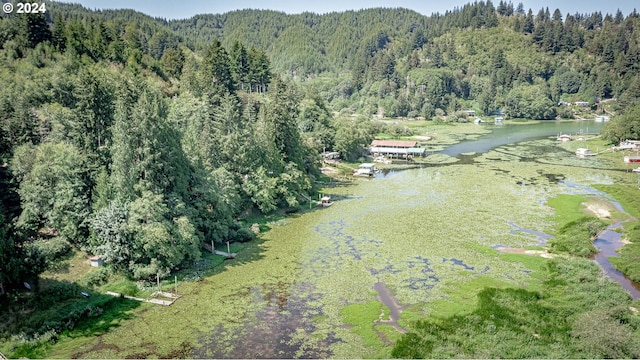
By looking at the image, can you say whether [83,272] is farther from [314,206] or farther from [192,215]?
[314,206]

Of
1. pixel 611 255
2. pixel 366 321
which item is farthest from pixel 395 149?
pixel 366 321

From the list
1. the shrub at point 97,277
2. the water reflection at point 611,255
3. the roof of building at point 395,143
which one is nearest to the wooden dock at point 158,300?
the shrub at point 97,277

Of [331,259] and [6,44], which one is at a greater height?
[6,44]

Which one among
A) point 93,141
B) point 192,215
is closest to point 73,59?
point 93,141

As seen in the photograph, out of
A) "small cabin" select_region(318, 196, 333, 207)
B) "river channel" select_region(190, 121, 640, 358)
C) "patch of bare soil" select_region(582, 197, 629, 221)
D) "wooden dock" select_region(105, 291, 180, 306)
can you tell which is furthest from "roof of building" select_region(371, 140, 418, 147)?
"wooden dock" select_region(105, 291, 180, 306)

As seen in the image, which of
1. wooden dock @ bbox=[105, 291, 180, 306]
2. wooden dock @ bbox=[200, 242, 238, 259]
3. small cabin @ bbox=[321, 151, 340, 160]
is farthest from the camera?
small cabin @ bbox=[321, 151, 340, 160]

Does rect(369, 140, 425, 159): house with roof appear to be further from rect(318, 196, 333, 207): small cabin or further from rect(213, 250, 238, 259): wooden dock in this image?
rect(213, 250, 238, 259): wooden dock
